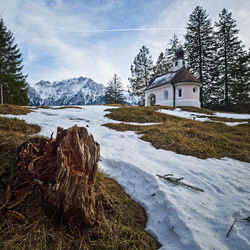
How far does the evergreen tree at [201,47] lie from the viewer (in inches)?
1236

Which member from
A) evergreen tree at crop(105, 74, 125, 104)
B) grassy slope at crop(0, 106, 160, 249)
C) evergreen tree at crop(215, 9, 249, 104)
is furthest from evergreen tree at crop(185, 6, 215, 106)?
grassy slope at crop(0, 106, 160, 249)

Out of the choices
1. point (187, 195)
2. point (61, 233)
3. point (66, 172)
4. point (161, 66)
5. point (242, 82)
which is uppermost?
point (161, 66)

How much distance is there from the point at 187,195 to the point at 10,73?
104 ft

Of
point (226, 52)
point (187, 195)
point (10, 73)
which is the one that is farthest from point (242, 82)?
point (10, 73)

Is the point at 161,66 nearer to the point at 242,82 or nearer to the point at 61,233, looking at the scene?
the point at 242,82

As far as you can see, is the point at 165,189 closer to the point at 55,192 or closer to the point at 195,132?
the point at 55,192

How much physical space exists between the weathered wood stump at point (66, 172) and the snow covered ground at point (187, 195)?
840 mm

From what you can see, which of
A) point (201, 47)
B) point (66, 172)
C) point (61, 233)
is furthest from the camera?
point (201, 47)

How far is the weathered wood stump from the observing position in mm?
1451

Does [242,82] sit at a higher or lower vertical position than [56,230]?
higher

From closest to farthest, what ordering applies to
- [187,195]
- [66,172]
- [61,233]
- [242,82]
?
[61,233] → [66,172] → [187,195] → [242,82]

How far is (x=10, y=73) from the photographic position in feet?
81.6

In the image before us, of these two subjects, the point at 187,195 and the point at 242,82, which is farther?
the point at 242,82

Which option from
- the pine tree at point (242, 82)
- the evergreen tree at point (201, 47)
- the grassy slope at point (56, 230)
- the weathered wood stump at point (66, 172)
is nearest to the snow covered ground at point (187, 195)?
the grassy slope at point (56, 230)
